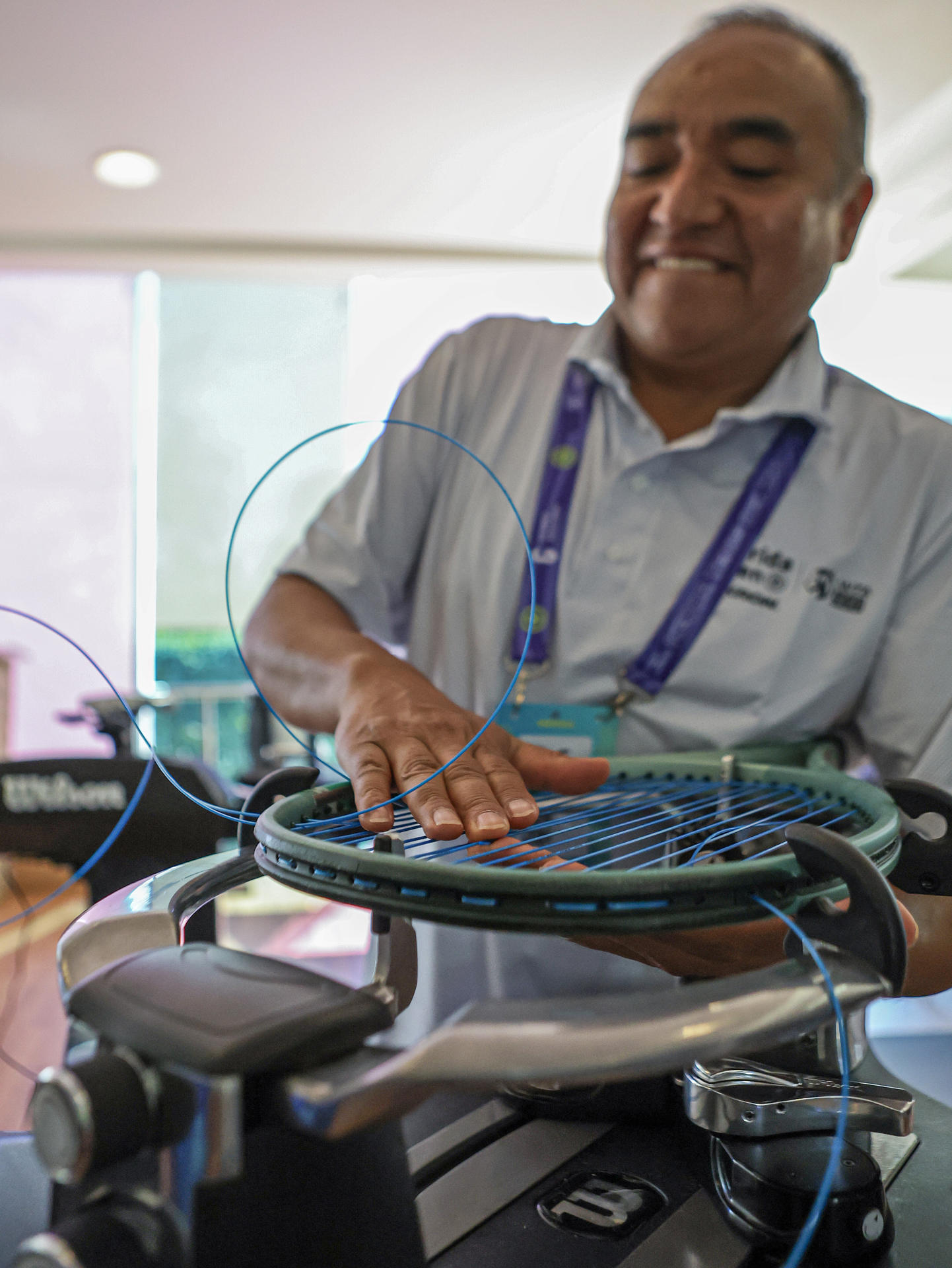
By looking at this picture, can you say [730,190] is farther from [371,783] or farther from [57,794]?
[57,794]

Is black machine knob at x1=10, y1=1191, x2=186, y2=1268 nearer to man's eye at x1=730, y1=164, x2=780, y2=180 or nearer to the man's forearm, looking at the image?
the man's forearm

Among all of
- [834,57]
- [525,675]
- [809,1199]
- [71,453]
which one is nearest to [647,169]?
[834,57]

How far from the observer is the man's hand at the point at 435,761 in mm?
462

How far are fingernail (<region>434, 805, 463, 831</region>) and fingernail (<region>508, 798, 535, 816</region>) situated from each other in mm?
27

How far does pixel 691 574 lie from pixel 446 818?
1.43 feet

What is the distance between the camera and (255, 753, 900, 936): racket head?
0.33 meters

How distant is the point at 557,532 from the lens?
2.73 feet

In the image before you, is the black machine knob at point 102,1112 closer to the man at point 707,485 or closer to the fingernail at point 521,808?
the fingernail at point 521,808

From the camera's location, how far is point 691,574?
2.69 feet

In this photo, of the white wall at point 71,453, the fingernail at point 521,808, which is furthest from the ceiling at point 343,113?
the fingernail at point 521,808

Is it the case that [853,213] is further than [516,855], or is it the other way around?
[853,213]

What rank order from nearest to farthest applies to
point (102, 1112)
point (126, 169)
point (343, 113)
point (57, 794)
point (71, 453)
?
point (102, 1112), point (57, 794), point (343, 113), point (126, 169), point (71, 453)

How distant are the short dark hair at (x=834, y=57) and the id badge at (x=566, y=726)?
50 cm

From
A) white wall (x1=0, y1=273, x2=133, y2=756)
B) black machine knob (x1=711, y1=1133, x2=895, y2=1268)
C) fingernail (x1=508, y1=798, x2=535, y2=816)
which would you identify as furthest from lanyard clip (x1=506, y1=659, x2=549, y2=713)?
white wall (x1=0, y1=273, x2=133, y2=756)
